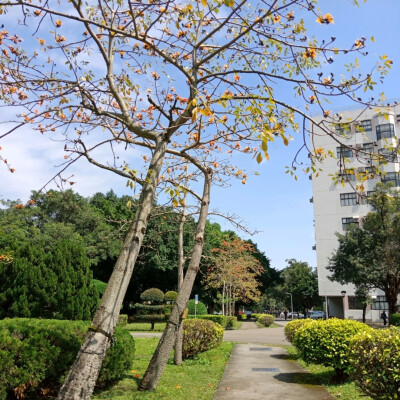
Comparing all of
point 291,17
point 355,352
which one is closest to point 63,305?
point 355,352

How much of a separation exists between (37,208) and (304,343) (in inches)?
1241

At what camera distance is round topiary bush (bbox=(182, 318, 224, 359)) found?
10.9m

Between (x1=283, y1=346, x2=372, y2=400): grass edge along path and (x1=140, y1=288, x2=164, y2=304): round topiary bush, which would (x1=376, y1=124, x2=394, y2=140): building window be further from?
(x1=283, y1=346, x2=372, y2=400): grass edge along path

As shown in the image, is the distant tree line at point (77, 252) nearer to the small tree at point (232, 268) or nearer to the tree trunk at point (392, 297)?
the small tree at point (232, 268)

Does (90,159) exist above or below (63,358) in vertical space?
above

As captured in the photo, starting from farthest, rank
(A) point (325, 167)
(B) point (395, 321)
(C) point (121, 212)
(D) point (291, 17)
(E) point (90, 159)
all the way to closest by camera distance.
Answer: (A) point (325, 167), (C) point (121, 212), (B) point (395, 321), (E) point (90, 159), (D) point (291, 17)

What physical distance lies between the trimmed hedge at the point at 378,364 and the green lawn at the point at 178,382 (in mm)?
2491

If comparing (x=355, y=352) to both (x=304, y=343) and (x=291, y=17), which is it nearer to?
(x=304, y=343)

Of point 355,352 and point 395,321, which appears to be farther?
point 395,321

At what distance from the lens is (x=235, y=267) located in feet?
109

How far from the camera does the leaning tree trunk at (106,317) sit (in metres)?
4.49

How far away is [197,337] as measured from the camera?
11.1 metres

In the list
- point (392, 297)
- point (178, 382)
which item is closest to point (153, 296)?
point (392, 297)

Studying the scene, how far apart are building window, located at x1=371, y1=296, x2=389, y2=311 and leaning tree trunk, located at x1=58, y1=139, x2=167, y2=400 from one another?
39818 millimetres
